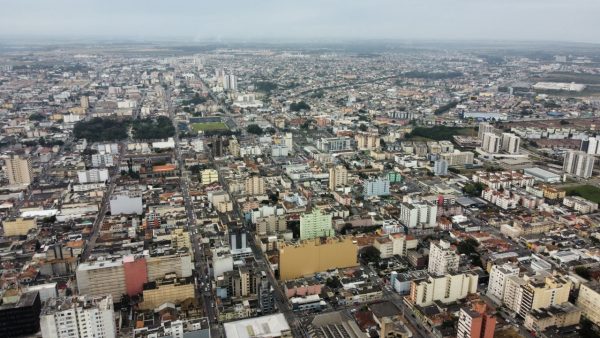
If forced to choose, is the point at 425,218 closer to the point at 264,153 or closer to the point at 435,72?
the point at 264,153

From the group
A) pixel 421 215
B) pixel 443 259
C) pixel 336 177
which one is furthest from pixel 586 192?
pixel 443 259

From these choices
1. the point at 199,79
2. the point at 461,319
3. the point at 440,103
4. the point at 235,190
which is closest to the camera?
the point at 461,319

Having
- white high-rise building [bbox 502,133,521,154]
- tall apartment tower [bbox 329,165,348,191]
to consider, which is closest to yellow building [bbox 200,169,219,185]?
tall apartment tower [bbox 329,165,348,191]

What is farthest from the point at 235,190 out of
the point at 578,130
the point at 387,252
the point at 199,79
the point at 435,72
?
the point at 435,72

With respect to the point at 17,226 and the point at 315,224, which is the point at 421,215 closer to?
the point at 315,224

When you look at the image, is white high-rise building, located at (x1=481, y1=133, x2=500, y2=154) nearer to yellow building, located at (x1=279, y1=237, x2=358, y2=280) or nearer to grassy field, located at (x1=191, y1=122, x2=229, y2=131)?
yellow building, located at (x1=279, y1=237, x2=358, y2=280)

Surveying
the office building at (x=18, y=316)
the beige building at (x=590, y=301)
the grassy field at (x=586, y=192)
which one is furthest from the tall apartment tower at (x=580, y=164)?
the office building at (x=18, y=316)
